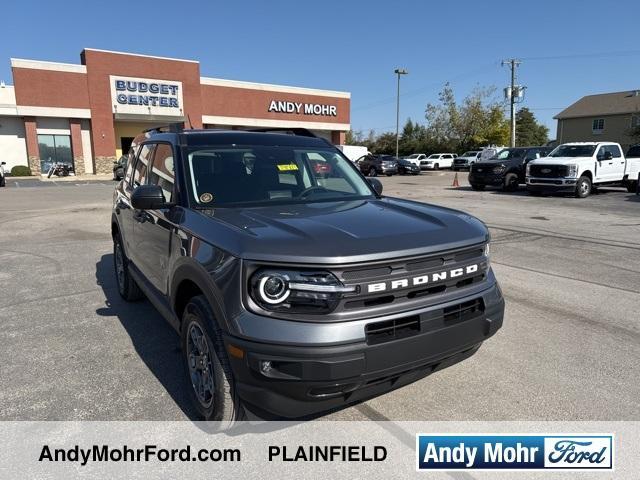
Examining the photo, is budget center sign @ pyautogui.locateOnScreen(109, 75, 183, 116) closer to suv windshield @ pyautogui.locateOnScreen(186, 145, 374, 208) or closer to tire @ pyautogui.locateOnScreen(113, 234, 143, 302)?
tire @ pyautogui.locateOnScreen(113, 234, 143, 302)

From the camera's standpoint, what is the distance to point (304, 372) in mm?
2279

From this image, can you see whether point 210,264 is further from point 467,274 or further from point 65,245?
point 65,245

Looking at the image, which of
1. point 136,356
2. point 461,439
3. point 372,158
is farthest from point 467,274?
point 372,158

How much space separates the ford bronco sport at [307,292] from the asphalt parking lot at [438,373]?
1.83ft

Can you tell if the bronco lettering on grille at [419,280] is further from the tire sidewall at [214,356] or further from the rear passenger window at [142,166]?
the rear passenger window at [142,166]

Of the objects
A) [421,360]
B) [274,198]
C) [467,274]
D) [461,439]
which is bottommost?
[461,439]

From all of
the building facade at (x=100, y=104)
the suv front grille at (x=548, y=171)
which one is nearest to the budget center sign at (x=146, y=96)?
the building facade at (x=100, y=104)

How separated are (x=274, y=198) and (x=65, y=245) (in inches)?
282

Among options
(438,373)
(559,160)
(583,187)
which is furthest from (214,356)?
(559,160)

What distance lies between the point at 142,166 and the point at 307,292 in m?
2.98

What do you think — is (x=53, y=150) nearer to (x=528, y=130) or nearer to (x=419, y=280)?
(x=419, y=280)

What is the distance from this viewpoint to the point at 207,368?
283 cm

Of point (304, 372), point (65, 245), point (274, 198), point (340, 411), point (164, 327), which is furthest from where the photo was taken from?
point (65, 245)

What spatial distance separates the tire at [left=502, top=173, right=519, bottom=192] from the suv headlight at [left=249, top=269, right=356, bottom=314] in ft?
65.8
